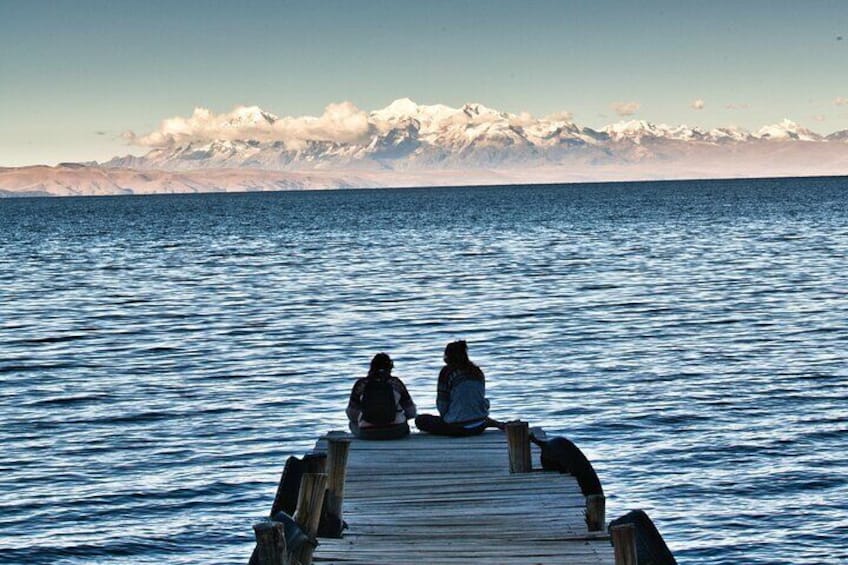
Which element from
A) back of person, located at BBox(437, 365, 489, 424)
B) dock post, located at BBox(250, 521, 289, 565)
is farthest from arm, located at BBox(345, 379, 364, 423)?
dock post, located at BBox(250, 521, 289, 565)

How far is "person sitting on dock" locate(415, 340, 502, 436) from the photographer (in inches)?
716

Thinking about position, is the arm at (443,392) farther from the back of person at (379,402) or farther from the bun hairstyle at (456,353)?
the back of person at (379,402)

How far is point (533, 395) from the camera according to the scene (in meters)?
29.0

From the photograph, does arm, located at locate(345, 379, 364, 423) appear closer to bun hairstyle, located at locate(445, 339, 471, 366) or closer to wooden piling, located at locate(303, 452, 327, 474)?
bun hairstyle, located at locate(445, 339, 471, 366)

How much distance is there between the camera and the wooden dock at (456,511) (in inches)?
508

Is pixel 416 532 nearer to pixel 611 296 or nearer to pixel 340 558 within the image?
pixel 340 558

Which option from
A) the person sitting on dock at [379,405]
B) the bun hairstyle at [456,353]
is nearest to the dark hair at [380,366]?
the person sitting on dock at [379,405]

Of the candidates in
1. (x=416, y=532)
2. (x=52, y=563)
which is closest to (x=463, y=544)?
(x=416, y=532)

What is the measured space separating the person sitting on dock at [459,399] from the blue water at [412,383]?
2674 millimetres

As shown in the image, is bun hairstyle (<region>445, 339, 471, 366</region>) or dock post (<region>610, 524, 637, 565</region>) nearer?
dock post (<region>610, 524, 637, 565</region>)

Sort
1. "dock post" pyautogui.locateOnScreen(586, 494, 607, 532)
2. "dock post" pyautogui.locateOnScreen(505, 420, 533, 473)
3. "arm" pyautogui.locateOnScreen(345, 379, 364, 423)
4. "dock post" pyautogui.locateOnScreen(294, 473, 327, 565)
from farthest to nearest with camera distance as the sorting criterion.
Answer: "arm" pyautogui.locateOnScreen(345, 379, 364, 423) < "dock post" pyautogui.locateOnScreen(505, 420, 533, 473) < "dock post" pyautogui.locateOnScreen(586, 494, 607, 532) < "dock post" pyautogui.locateOnScreen(294, 473, 327, 565)

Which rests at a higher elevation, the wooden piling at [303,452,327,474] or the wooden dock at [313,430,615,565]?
the wooden piling at [303,452,327,474]

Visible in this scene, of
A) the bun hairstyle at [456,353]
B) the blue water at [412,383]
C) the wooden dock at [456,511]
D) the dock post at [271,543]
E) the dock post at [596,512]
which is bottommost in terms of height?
the blue water at [412,383]

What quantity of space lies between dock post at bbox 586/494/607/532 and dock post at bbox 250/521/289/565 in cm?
361
